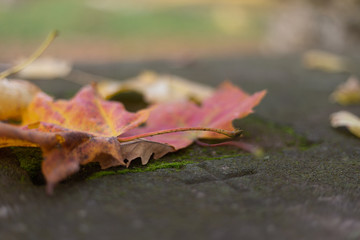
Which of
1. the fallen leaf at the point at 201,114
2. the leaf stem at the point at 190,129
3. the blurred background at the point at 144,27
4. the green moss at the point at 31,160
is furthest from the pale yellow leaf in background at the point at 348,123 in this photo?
the blurred background at the point at 144,27

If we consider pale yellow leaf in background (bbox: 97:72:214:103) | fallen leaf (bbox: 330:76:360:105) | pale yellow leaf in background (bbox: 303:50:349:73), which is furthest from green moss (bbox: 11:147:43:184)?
pale yellow leaf in background (bbox: 303:50:349:73)

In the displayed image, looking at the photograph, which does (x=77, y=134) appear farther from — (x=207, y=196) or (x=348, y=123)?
(x=348, y=123)

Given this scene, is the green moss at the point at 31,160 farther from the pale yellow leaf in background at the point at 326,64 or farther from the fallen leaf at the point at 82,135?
the pale yellow leaf in background at the point at 326,64

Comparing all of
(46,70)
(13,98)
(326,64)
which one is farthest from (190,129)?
(326,64)

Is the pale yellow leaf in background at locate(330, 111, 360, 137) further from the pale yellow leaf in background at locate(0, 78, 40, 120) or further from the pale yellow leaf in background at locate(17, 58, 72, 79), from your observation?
the pale yellow leaf in background at locate(17, 58, 72, 79)

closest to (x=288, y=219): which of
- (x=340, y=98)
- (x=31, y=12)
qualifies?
(x=340, y=98)

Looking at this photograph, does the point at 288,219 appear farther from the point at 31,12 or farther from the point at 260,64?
the point at 31,12
